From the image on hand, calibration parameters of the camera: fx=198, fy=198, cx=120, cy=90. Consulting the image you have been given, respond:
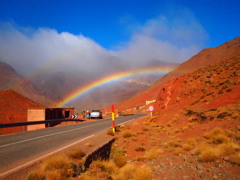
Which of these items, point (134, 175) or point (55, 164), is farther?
point (134, 175)

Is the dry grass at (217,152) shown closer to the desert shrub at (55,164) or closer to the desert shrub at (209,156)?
the desert shrub at (209,156)

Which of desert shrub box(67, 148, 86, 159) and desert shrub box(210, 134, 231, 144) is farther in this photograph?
desert shrub box(210, 134, 231, 144)

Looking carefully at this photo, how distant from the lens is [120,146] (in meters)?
9.99

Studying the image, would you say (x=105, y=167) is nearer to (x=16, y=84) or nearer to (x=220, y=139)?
(x=220, y=139)

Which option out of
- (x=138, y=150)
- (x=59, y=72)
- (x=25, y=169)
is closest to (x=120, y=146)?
(x=138, y=150)

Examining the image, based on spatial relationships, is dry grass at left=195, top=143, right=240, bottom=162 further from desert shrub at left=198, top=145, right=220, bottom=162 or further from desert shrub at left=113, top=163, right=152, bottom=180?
desert shrub at left=113, top=163, right=152, bottom=180

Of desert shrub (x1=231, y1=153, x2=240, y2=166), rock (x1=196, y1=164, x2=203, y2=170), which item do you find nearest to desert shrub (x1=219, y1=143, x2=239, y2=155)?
desert shrub (x1=231, y1=153, x2=240, y2=166)

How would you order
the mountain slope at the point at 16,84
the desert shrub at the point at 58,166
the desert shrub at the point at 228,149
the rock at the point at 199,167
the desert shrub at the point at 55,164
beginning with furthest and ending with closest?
1. the mountain slope at the point at 16,84
2. the desert shrub at the point at 228,149
3. the rock at the point at 199,167
4. the desert shrub at the point at 55,164
5. the desert shrub at the point at 58,166

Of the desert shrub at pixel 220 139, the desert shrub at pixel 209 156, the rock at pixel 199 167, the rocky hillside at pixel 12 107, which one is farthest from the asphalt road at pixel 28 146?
the rocky hillside at pixel 12 107

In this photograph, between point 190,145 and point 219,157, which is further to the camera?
point 190,145

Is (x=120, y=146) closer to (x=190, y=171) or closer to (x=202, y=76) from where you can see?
(x=190, y=171)

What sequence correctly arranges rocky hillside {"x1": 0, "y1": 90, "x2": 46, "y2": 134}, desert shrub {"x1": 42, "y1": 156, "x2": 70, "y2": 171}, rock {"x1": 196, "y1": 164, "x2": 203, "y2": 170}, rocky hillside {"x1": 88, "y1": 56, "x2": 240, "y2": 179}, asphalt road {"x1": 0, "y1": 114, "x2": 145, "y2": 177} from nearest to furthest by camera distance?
1. desert shrub {"x1": 42, "y1": 156, "x2": 70, "y2": 171}
2. rocky hillside {"x1": 88, "y1": 56, "x2": 240, "y2": 179}
3. rock {"x1": 196, "y1": 164, "x2": 203, "y2": 170}
4. asphalt road {"x1": 0, "y1": 114, "x2": 145, "y2": 177}
5. rocky hillside {"x1": 0, "y1": 90, "x2": 46, "y2": 134}

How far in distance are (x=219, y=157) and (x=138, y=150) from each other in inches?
156

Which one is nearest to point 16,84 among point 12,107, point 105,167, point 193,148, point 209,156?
point 12,107
